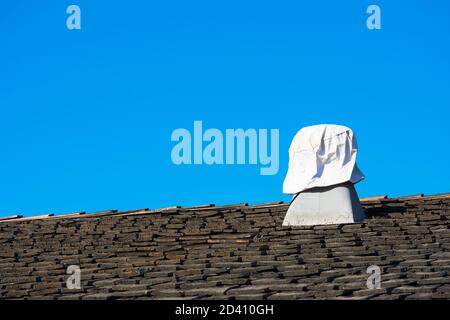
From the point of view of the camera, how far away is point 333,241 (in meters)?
13.7

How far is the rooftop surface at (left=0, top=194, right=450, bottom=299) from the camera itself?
36.2 ft

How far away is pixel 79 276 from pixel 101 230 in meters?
4.35

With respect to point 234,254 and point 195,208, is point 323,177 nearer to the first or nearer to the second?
point 234,254

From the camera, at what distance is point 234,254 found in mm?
13250

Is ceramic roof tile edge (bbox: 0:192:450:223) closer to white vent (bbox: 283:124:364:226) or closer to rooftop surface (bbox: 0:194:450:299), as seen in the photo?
rooftop surface (bbox: 0:194:450:299)

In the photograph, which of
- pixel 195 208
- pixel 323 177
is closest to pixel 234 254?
pixel 323 177

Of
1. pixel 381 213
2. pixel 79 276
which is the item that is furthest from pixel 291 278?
pixel 381 213

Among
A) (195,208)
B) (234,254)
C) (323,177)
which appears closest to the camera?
(234,254)

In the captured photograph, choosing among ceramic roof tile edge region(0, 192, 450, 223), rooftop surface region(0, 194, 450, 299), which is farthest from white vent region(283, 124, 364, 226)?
ceramic roof tile edge region(0, 192, 450, 223)

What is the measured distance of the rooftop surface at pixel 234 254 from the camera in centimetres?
1102

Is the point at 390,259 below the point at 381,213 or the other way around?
below

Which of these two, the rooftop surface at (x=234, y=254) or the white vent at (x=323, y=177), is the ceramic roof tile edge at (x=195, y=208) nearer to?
the rooftop surface at (x=234, y=254)
